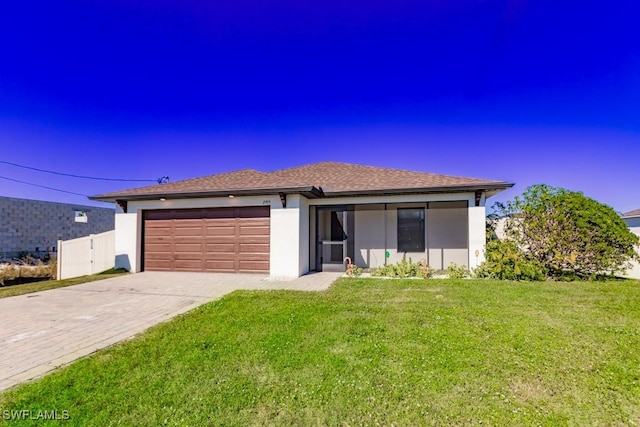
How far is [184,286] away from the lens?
834 centimetres

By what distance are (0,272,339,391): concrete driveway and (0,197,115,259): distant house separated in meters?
10.9

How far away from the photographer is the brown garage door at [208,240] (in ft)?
33.8

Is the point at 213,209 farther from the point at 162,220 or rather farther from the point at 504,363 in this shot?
the point at 504,363

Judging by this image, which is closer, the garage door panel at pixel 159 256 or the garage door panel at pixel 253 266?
the garage door panel at pixel 253 266

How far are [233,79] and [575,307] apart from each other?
12.9m

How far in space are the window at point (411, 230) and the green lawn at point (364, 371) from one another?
6496 mm

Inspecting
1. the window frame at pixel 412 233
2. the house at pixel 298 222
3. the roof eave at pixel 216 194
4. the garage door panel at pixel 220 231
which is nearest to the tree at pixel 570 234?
the house at pixel 298 222

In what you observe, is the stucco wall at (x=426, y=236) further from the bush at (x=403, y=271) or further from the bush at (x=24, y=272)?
the bush at (x=24, y=272)

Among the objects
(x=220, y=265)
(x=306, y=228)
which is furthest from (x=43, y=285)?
(x=306, y=228)

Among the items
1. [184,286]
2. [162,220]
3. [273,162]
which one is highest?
[273,162]

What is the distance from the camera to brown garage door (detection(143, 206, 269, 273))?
1030 cm

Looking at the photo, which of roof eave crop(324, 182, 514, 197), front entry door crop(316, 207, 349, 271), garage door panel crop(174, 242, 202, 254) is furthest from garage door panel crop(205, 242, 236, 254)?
roof eave crop(324, 182, 514, 197)

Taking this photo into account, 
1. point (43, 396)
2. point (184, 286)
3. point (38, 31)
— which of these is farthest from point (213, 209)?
point (43, 396)

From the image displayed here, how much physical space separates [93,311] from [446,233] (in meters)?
11.6
